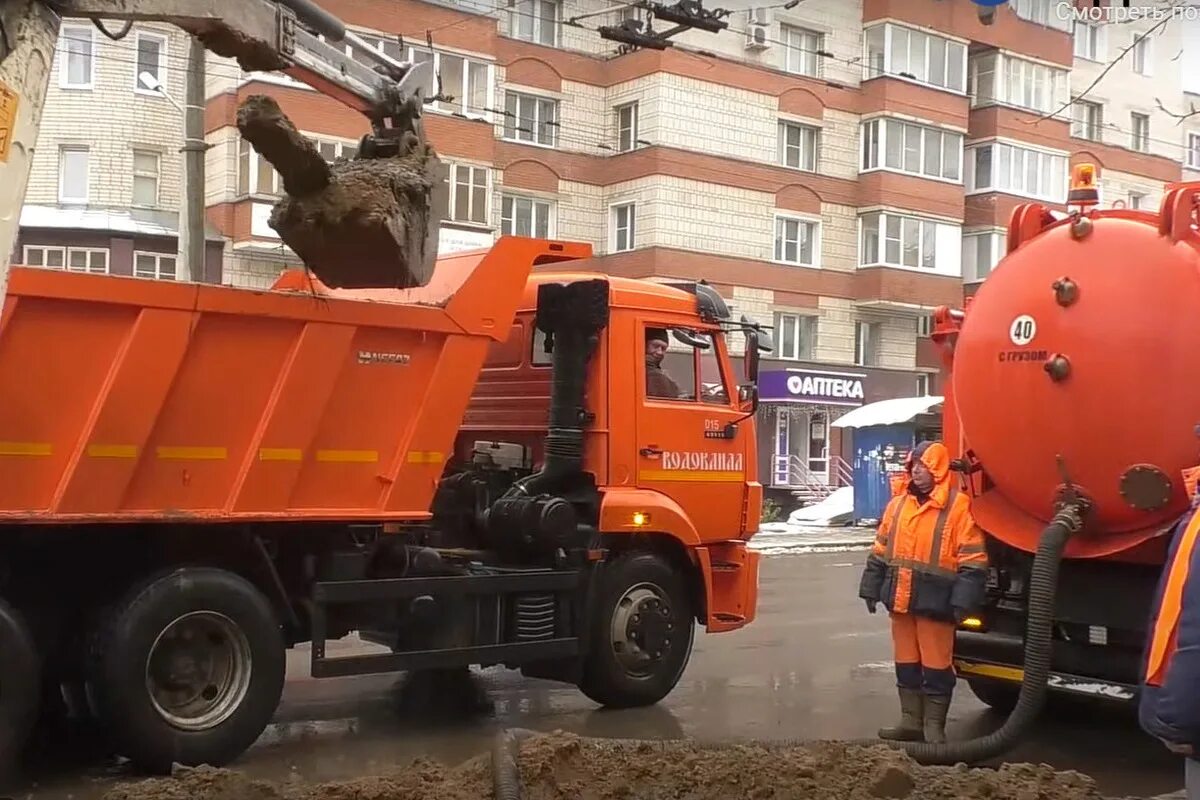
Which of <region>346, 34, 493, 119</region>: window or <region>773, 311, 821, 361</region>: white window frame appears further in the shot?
<region>773, 311, 821, 361</region>: white window frame

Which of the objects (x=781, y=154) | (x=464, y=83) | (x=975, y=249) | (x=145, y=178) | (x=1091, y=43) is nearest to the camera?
(x=145, y=178)

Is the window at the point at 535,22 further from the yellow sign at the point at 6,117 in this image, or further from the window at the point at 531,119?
the yellow sign at the point at 6,117

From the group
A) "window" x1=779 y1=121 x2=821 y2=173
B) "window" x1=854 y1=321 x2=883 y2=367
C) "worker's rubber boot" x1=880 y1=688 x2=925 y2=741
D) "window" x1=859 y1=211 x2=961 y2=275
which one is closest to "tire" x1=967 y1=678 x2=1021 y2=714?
"worker's rubber boot" x1=880 y1=688 x2=925 y2=741

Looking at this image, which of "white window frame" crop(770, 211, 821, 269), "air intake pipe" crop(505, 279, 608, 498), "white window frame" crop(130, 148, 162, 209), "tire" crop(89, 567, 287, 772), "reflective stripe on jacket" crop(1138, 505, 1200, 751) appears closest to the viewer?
"reflective stripe on jacket" crop(1138, 505, 1200, 751)

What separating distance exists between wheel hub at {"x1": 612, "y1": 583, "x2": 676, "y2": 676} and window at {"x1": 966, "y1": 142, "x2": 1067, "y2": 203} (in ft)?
107

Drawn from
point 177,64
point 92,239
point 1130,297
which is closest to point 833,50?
point 177,64

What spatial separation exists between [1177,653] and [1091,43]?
4360 centimetres

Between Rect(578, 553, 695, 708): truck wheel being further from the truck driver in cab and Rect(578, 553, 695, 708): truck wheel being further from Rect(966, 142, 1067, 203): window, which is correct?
Rect(966, 142, 1067, 203): window

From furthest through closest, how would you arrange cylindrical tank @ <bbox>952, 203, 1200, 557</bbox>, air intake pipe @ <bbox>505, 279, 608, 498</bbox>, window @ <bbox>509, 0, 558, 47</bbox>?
window @ <bbox>509, 0, 558, 47</bbox>, air intake pipe @ <bbox>505, 279, 608, 498</bbox>, cylindrical tank @ <bbox>952, 203, 1200, 557</bbox>

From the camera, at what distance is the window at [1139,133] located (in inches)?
1715

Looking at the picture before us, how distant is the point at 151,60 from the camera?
27.7m

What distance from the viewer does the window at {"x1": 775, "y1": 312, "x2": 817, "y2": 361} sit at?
35.3 metres

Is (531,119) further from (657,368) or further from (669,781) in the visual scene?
(669,781)

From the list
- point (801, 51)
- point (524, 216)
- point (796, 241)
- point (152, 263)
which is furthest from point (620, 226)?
point (152, 263)
